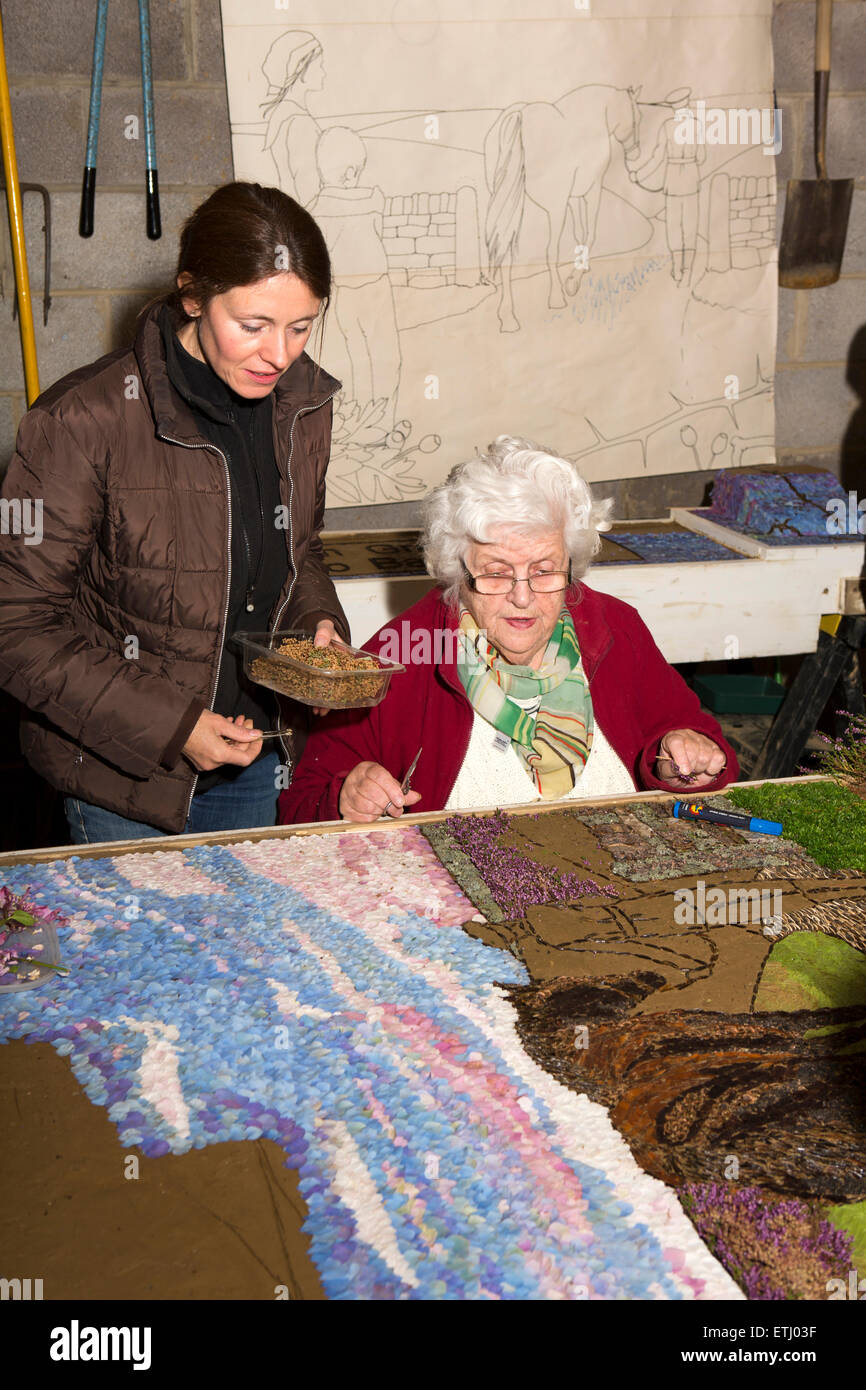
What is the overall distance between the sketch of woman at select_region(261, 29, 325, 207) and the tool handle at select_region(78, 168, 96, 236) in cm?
53

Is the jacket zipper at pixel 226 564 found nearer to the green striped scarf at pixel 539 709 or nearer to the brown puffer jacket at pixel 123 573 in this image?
the brown puffer jacket at pixel 123 573

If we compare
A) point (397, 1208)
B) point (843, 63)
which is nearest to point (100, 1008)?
point (397, 1208)

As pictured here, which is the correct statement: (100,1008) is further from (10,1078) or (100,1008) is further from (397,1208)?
(397,1208)

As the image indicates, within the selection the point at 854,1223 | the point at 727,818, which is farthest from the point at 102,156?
the point at 854,1223

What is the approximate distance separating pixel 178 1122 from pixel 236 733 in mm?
688

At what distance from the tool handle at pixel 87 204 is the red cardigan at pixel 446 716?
1.94m

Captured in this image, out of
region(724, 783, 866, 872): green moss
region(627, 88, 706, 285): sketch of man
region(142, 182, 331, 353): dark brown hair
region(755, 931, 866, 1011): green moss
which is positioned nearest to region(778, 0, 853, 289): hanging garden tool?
region(627, 88, 706, 285): sketch of man

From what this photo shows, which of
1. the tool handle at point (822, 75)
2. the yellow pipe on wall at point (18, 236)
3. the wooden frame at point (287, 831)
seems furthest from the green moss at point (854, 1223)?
the tool handle at point (822, 75)

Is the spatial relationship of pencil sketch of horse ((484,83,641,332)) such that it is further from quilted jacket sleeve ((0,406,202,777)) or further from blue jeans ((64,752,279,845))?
quilted jacket sleeve ((0,406,202,777))

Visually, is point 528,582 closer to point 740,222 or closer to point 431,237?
point 431,237

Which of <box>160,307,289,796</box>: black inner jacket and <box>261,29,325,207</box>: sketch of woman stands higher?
<box>261,29,325,207</box>: sketch of woman

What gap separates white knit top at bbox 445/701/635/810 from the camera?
2.06 m

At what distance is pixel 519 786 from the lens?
81.5 inches

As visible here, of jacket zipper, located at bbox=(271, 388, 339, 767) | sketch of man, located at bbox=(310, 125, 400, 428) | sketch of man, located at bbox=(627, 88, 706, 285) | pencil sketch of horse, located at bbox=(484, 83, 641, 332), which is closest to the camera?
jacket zipper, located at bbox=(271, 388, 339, 767)
